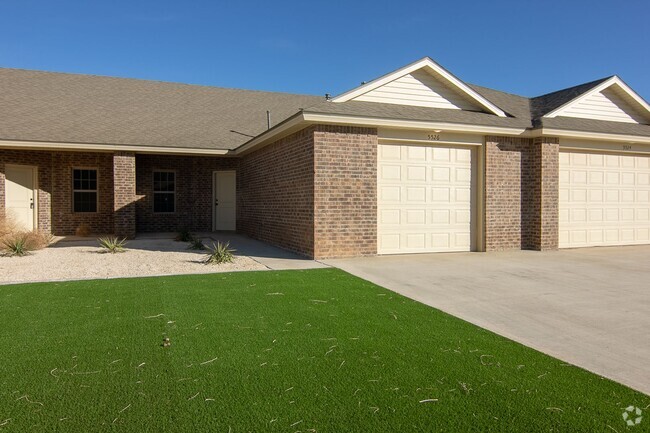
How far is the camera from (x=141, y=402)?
3203 millimetres

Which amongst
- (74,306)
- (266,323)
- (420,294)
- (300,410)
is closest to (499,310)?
(420,294)

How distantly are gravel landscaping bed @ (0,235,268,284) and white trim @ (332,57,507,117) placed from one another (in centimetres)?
449

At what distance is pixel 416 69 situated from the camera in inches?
454

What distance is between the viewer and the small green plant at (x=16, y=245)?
1055 centimetres

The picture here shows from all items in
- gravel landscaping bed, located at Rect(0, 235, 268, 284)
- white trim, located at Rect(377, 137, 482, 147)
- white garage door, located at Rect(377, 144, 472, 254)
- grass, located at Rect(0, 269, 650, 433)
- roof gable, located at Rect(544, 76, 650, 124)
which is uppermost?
roof gable, located at Rect(544, 76, 650, 124)

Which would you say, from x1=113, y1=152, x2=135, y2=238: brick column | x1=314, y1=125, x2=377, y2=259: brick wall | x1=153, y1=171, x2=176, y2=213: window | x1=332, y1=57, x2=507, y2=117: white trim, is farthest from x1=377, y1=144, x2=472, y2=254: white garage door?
x1=153, y1=171, x2=176, y2=213: window

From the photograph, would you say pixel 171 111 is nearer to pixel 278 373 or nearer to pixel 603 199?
pixel 603 199

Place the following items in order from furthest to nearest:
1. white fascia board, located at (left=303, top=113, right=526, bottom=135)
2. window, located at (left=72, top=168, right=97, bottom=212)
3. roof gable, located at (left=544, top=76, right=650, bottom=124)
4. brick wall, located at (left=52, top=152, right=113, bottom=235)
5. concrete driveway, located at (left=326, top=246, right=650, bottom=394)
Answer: window, located at (left=72, top=168, right=97, bottom=212)
brick wall, located at (left=52, top=152, right=113, bottom=235)
roof gable, located at (left=544, top=76, right=650, bottom=124)
white fascia board, located at (left=303, top=113, right=526, bottom=135)
concrete driveway, located at (left=326, top=246, right=650, bottom=394)

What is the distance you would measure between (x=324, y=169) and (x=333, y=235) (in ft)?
4.78

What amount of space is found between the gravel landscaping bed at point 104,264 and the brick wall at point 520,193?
6.31m

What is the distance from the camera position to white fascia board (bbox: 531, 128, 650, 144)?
11.8 m

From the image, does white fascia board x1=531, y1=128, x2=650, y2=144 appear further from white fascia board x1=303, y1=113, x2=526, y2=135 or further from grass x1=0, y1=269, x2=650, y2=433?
grass x1=0, y1=269, x2=650, y2=433

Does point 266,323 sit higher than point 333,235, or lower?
lower

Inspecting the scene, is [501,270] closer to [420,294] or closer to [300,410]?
[420,294]
